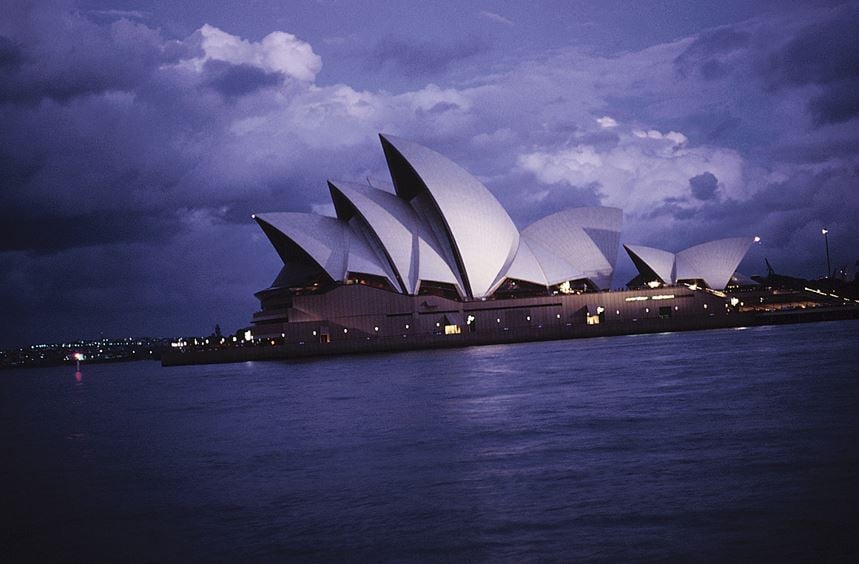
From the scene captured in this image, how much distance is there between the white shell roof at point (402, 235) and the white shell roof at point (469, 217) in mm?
2157

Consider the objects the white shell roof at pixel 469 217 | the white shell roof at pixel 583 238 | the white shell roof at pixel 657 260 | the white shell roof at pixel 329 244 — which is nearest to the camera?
the white shell roof at pixel 469 217

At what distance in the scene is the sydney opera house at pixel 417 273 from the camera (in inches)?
2422

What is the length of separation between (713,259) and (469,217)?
3085 centimetres

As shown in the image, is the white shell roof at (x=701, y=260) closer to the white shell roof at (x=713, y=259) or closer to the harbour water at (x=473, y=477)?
the white shell roof at (x=713, y=259)

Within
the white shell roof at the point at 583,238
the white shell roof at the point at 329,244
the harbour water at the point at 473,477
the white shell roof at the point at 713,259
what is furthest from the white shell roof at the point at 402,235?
the harbour water at the point at 473,477

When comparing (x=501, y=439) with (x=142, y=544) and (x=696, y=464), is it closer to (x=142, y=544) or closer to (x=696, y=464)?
(x=696, y=464)

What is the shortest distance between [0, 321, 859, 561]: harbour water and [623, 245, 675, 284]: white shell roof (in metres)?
54.1

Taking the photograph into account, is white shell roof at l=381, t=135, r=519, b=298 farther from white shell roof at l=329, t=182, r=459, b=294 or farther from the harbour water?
the harbour water

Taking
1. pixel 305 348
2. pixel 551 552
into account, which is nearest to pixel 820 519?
pixel 551 552

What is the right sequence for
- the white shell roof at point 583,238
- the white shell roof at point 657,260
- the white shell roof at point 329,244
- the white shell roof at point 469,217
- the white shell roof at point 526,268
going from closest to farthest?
the white shell roof at point 469,217 < the white shell roof at point 329,244 < the white shell roof at point 526,268 < the white shell roof at point 583,238 < the white shell roof at point 657,260

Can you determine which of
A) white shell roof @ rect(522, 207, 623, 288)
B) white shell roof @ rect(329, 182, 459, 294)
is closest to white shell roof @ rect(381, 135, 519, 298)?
white shell roof @ rect(329, 182, 459, 294)

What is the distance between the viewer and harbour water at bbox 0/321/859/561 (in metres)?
8.22

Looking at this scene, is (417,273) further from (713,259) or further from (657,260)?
(713,259)

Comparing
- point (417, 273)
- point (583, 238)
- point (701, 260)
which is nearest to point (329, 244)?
point (417, 273)
